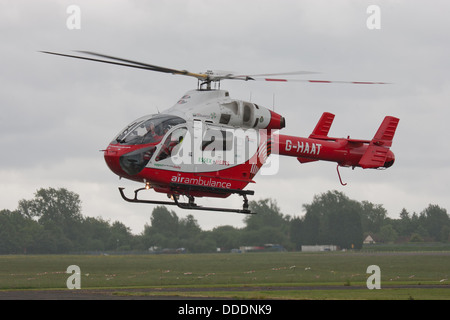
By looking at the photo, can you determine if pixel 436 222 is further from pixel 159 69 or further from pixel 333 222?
pixel 159 69

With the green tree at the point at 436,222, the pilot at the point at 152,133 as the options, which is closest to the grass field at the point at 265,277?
the pilot at the point at 152,133

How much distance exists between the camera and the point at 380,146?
1486 inches

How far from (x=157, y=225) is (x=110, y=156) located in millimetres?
97883

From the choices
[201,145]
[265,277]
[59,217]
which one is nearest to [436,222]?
[59,217]

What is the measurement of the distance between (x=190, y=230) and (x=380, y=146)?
303ft

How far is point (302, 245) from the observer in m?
126

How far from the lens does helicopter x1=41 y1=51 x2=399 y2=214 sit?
30.2 m

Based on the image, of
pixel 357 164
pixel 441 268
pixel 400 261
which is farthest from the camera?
pixel 400 261

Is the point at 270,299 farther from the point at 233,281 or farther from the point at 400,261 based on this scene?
the point at 400,261

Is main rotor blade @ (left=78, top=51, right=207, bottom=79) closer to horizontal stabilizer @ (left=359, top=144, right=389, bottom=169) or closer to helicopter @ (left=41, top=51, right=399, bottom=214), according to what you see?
helicopter @ (left=41, top=51, right=399, bottom=214)

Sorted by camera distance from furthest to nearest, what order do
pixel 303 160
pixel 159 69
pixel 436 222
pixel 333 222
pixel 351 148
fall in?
pixel 436 222 → pixel 333 222 → pixel 351 148 → pixel 303 160 → pixel 159 69
